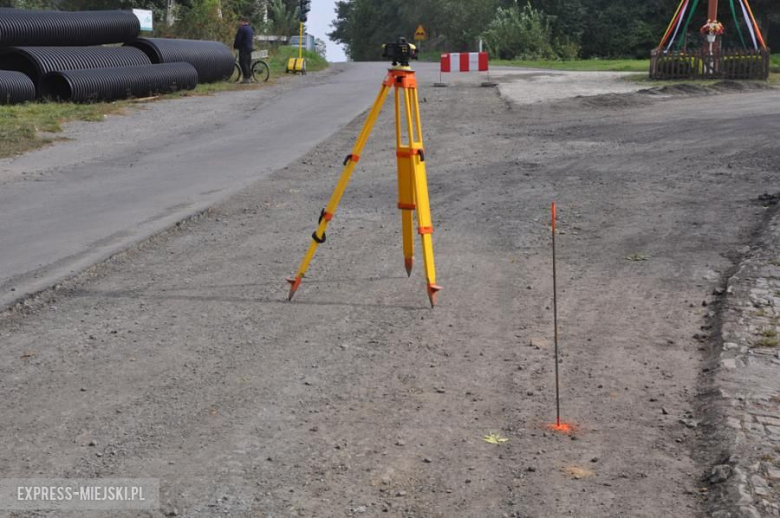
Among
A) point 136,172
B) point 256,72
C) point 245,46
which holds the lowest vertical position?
point 136,172

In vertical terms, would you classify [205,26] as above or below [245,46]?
above

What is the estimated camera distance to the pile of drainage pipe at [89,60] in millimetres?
23281

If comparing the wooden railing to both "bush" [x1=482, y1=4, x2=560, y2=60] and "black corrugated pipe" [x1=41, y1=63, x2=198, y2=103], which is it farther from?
"bush" [x1=482, y1=4, x2=560, y2=60]

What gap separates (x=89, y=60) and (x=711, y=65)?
16802 mm

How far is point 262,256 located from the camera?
927 cm

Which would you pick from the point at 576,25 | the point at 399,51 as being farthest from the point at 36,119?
the point at 576,25

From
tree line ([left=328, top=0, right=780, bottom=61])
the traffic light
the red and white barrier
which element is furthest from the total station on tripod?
tree line ([left=328, top=0, right=780, bottom=61])

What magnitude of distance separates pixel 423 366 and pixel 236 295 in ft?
7.03

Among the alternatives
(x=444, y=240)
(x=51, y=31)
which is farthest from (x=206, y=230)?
(x=51, y=31)

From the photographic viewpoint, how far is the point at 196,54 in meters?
29.0

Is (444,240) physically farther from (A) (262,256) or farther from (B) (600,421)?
(B) (600,421)

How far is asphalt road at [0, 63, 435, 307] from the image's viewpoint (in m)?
9.63

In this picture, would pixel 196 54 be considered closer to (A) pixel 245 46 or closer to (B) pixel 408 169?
(A) pixel 245 46

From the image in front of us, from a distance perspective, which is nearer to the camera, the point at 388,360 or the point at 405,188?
the point at 388,360
